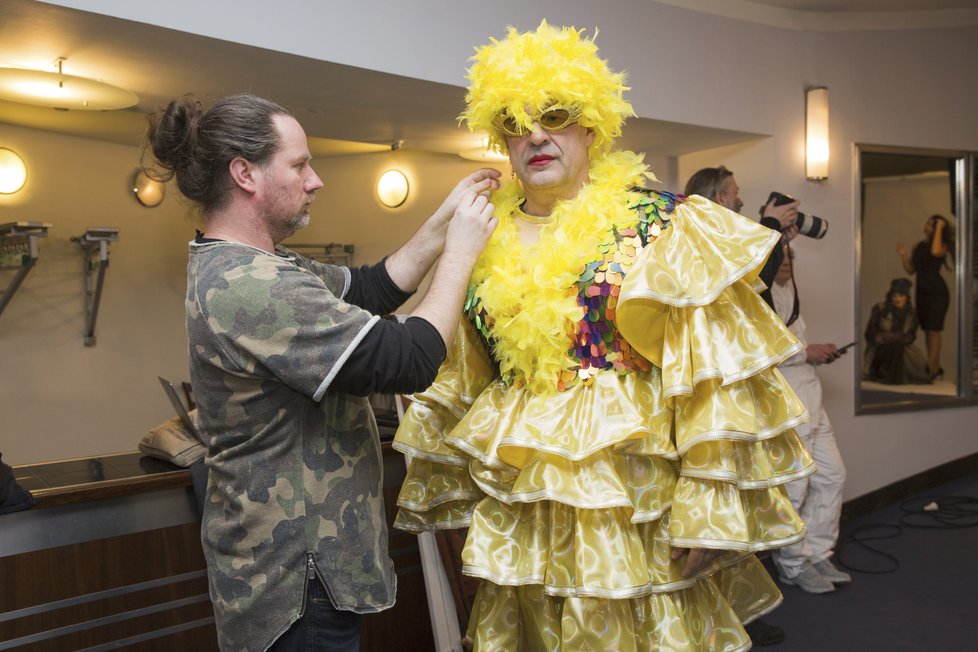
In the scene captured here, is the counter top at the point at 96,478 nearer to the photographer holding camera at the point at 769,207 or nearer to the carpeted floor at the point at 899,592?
the photographer holding camera at the point at 769,207

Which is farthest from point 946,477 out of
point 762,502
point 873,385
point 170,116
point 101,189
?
point 101,189

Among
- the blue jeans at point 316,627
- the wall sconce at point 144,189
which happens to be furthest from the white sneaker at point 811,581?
the wall sconce at point 144,189

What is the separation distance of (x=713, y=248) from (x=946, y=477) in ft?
14.5

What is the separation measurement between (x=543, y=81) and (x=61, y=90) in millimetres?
1953

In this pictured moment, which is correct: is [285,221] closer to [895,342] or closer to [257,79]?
[257,79]

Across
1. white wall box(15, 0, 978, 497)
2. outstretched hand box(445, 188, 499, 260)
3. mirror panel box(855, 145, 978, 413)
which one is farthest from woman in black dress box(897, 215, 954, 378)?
outstretched hand box(445, 188, 499, 260)

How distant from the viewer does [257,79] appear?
2.90m

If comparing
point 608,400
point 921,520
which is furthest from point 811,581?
point 608,400

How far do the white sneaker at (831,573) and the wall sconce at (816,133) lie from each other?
1970 millimetres

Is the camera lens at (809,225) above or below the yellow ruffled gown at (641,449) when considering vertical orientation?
above

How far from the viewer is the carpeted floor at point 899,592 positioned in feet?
10.3

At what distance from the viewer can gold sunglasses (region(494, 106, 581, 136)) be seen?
1.63m

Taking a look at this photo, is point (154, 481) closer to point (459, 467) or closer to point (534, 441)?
point (459, 467)

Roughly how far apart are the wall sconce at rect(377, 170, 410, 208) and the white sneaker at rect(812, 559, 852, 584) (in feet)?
12.2
